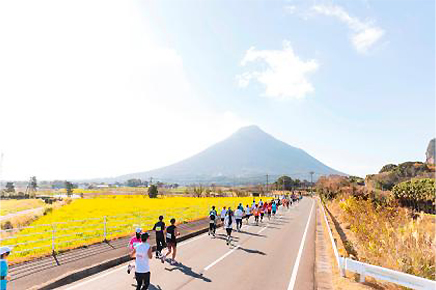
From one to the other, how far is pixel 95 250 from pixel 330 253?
995 cm

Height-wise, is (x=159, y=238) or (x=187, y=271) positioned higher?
(x=159, y=238)

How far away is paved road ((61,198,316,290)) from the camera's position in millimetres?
8570

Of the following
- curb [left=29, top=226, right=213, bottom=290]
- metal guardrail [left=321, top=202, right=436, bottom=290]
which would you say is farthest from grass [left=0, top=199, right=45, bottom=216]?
metal guardrail [left=321, top=202, right=436, bottom=290]

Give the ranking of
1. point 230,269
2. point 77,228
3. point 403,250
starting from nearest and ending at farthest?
point 403,250
point 230,269
point 77,228

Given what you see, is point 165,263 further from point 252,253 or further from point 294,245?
point 294,245

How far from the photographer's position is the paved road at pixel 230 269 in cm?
857

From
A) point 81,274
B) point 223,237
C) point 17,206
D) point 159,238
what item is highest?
point 159,238

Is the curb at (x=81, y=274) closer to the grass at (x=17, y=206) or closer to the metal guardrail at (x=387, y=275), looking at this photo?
the metal guardrail at (x=387, y=275)

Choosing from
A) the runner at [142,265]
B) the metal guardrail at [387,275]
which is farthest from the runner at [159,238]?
the metal guardrail at [387,275]

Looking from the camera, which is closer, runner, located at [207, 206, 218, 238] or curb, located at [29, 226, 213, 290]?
curb, located at [29, 226, 213, 290]

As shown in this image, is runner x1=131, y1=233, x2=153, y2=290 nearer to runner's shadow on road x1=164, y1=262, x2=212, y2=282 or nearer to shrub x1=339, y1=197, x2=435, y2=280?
runner's shadow on road x1=164, y1=262, x2=212, y2=282

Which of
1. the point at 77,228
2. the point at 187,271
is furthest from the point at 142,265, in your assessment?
the point at 77,228

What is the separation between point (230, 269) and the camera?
33.2 ft

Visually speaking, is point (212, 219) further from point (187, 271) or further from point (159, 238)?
point (187, 271)
